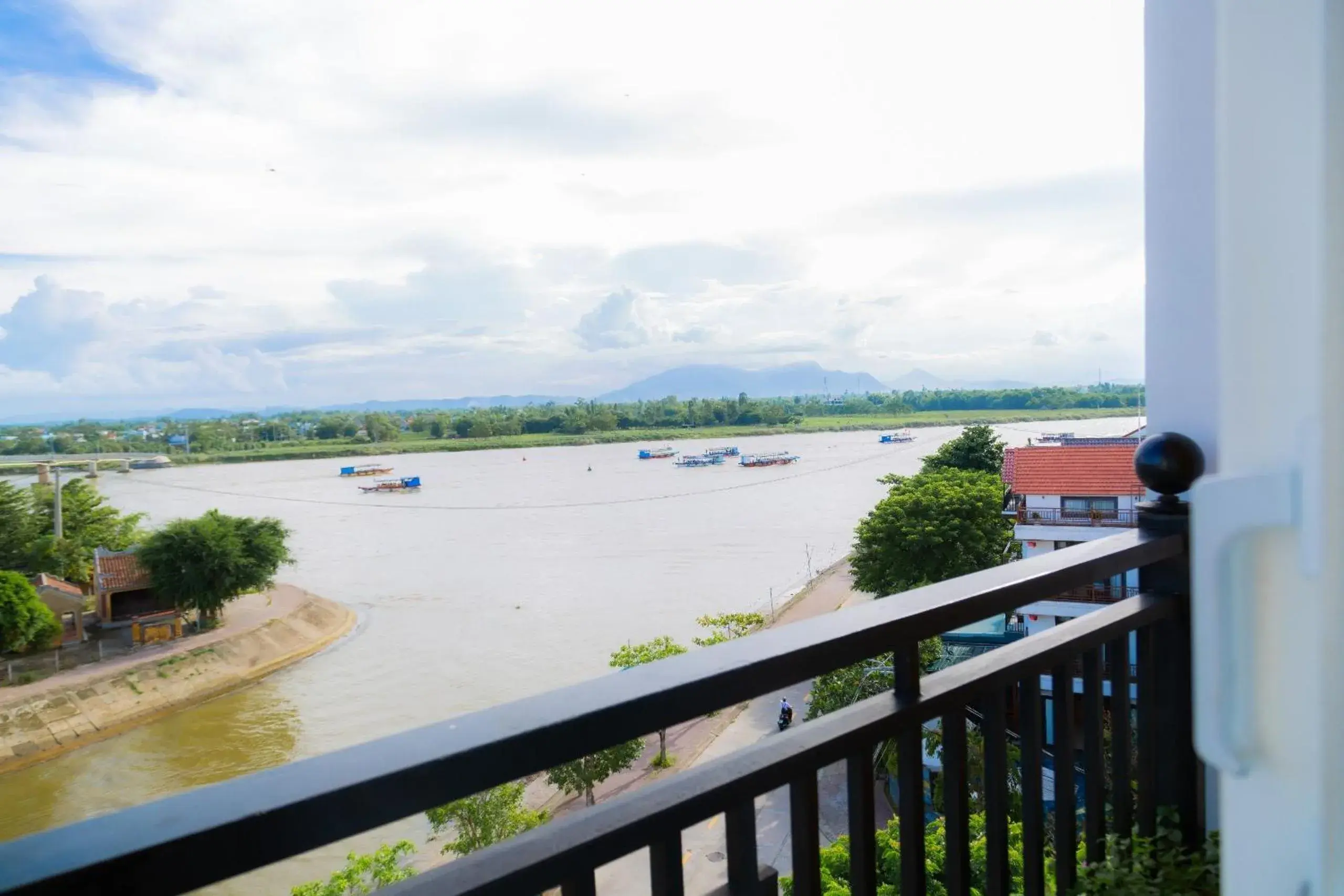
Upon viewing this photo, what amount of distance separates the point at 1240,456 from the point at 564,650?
1579 centimetres

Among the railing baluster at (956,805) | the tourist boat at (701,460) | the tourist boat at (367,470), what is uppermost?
the railing baluster at (956,805)

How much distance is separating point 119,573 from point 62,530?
1510 millimetres

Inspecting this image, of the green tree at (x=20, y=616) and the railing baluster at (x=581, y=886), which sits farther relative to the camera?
the green tree at (x=20, y=616)

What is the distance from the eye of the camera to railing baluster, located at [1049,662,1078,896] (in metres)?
0.82

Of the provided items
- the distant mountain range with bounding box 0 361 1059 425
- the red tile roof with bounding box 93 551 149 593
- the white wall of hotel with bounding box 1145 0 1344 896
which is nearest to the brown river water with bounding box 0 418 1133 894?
the distant mountain range with bounding box 0 361 1059 425

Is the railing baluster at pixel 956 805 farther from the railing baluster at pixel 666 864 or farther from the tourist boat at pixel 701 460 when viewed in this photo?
the tourist boat at pixel 701 460

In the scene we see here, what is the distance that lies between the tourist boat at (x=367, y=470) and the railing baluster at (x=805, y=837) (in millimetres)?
21218

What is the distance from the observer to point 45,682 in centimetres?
1510

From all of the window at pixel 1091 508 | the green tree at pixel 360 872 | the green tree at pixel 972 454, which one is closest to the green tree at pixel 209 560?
the green tree at pixel 360 872

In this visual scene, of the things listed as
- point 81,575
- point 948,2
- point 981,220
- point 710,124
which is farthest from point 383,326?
point 948,2

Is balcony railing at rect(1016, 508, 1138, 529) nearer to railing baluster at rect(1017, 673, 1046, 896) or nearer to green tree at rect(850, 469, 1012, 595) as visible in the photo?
railing baluster at rect(1017, 673, 1046, 896)

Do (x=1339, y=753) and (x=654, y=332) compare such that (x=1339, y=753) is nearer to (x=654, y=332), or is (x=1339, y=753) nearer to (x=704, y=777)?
(x=704, y=777)

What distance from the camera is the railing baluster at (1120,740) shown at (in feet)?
A: 2.98

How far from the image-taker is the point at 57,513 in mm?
16250
